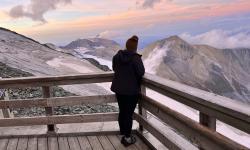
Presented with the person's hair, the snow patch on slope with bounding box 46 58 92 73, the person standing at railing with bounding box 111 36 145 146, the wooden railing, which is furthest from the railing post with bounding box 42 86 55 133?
the snow patch on slope with bounding box 46 58 92 73

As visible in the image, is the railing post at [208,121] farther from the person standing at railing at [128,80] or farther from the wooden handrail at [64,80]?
the wooden handrail at [64,80]

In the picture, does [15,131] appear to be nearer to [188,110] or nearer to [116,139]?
[116,139]

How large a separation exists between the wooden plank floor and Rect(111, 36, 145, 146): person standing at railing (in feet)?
0.72

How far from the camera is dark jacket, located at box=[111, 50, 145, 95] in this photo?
25.9 ft

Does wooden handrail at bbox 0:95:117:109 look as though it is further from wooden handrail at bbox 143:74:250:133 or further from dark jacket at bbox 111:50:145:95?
wooden handrail at bbox 143:74:250:133

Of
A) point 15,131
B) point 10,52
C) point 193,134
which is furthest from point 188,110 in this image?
point 193,134

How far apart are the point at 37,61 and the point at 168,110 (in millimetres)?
22158

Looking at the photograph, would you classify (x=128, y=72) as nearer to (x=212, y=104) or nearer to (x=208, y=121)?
(x=208, y=121)

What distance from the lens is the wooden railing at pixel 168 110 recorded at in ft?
15.3

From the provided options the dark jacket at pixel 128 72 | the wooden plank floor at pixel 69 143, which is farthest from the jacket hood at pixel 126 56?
the wooden plank floor at pixel 69 143

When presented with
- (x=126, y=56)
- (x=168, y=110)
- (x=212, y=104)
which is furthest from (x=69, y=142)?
(x=212, y=104)

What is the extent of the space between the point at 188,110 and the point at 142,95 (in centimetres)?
2060

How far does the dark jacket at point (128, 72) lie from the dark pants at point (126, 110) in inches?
7.1

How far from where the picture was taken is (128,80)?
26.2 feet
